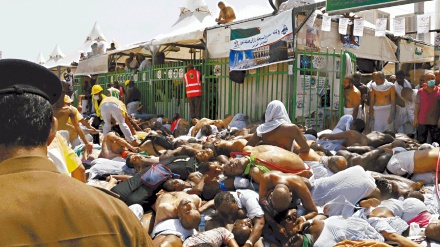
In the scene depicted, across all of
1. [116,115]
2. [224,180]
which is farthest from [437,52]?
[116,115]

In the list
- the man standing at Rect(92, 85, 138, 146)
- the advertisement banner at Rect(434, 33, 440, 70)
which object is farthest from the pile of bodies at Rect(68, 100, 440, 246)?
the advertisement banner at Rect(434, 33, 440, 70)

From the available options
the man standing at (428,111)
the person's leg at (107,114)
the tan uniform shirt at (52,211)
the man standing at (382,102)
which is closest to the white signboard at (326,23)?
the man standing at (382,102)

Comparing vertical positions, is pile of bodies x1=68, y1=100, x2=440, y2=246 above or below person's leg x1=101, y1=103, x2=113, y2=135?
below

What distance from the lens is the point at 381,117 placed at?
29.1ft

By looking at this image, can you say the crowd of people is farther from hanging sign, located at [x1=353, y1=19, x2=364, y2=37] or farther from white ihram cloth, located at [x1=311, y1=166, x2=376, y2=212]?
hanging sign, located at [x1=353, y1=19, x2=364, y2=37]

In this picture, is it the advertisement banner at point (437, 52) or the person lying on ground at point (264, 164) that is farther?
the advertisement banner at point (437, 52)

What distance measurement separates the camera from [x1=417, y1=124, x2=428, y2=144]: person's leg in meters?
8.01

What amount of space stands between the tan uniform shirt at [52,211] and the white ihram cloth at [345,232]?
3478mm

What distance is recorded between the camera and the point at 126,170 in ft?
23.9

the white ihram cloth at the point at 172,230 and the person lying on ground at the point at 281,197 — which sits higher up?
the person lying on ground at the point at 281,197

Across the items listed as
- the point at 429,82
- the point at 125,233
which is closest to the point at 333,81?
the point at 429,82

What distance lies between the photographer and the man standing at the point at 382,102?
879 cm

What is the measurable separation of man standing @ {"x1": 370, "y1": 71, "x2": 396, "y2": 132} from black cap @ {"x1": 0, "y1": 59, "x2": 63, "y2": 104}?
26.7 ft

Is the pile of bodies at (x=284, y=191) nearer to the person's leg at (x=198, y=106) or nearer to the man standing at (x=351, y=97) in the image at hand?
the man standing at (x=351, y=97)
